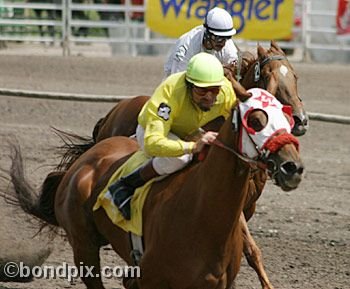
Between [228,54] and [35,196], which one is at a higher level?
[228,54]

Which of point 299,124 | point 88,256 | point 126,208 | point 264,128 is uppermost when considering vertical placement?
point 264,128

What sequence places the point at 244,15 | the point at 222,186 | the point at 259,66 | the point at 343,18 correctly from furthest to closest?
the point at 343,18 < the point at 244,15 < the point at 259,66 < the point at 222,186

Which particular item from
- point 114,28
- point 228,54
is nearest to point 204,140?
point 228,54

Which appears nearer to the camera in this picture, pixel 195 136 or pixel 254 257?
pixel 195 136

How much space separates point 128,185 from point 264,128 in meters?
1.25

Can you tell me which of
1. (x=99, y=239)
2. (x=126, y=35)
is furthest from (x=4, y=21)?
(x=99, y=239)

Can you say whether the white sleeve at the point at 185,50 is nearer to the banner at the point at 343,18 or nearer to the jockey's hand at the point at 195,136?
the jockey's hand at the point at 195,136

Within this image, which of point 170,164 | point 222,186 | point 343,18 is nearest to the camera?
point 222,186

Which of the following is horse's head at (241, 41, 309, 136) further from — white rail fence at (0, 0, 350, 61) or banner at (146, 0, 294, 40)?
white rail fence at (0, 0, 350, 61)

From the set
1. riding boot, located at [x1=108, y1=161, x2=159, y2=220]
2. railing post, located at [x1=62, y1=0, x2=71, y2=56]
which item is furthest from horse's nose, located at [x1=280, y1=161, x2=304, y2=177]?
railing post, located at [x1=62, y1=0, x2=71, y2=56]

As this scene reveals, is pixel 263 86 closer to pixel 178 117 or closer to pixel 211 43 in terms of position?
pixel 211 43

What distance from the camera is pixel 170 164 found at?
539cm

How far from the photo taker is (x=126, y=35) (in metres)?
18.7

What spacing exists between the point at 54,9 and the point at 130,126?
11.2 m
